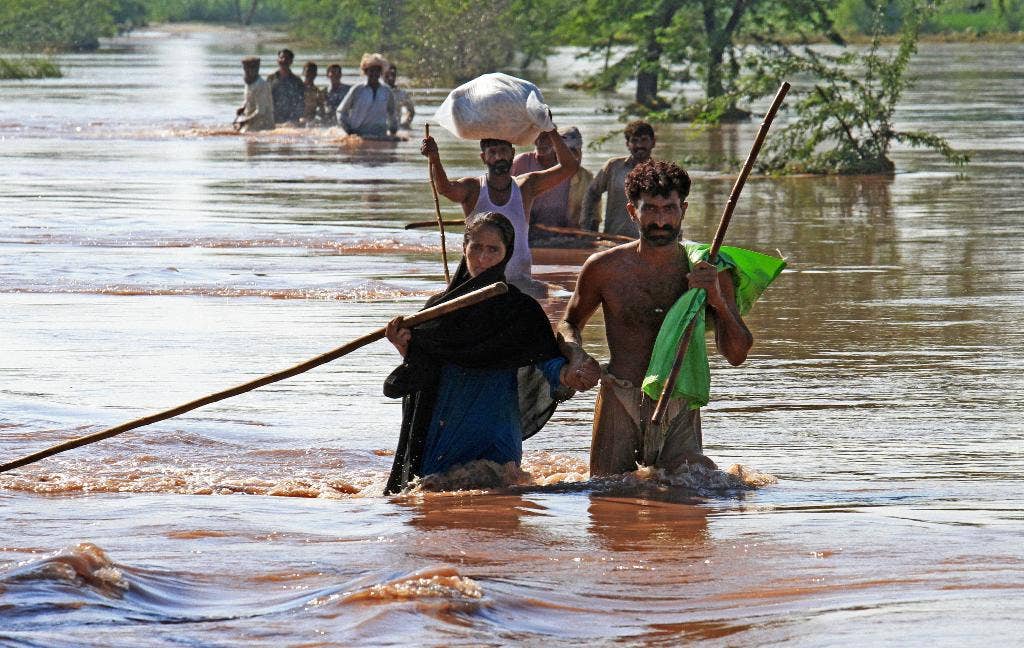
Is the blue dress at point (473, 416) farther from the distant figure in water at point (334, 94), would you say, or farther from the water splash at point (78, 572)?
the distant figure in water at point (334, 94)

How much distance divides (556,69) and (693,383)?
4965cm

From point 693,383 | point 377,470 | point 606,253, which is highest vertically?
point 606,253

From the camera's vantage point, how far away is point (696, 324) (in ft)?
21.1

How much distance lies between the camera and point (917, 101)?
3566 cm

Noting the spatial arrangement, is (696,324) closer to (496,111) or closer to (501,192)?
(496,111)

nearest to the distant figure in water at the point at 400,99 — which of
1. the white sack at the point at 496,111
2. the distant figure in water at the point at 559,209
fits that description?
the distant figure in water at the point at 559,209

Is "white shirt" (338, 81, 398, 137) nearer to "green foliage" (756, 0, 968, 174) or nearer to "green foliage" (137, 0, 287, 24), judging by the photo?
"green foliage" (756, 0, 968, 174)

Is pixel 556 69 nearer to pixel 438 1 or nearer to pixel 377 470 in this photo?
pixel 438 1

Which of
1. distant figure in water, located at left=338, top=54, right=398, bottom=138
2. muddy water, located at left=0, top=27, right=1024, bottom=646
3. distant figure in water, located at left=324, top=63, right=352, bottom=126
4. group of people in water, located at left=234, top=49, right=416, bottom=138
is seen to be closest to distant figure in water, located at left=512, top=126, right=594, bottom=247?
muddy water, located at left=0, top=27, right=1024, bottom=646

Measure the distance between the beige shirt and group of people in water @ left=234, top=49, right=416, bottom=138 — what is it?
12.1m

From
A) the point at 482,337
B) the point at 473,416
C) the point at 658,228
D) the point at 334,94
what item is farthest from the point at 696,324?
the point at 334,94

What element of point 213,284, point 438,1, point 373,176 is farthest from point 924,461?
point 438,1

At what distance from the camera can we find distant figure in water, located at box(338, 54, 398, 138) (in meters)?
26.3

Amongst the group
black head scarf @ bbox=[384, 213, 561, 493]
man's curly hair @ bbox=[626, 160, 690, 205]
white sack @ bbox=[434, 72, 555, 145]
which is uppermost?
white sack @ bbox=[434, 72, 555, 145]
